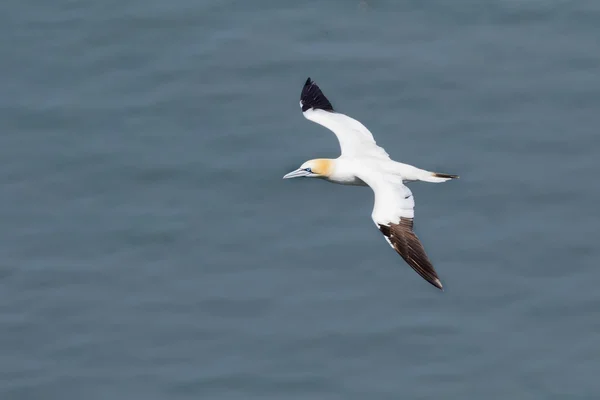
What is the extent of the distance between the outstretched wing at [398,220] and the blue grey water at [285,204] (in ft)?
A: 12.0

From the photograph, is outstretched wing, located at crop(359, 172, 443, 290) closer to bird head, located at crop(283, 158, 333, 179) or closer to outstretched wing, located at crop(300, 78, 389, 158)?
bird head, located at crop(283, 158, 333, 179)

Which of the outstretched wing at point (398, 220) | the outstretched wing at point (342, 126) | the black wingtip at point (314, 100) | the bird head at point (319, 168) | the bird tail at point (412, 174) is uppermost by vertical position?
the black wingtip at point (314, 100)

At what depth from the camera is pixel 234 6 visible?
2652cm

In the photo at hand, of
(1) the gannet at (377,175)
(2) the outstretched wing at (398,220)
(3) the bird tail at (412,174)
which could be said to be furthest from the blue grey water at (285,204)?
(2) the outstretched wing at (398,220)

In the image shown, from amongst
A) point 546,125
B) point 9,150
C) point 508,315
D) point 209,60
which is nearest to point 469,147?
point 546,125

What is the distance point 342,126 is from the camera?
21500 mm

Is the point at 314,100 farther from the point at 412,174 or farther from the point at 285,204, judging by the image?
the point at 412,174

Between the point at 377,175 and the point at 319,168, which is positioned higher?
the point at 319,168

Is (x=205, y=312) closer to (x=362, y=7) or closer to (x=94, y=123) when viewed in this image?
(x=94, y=123)

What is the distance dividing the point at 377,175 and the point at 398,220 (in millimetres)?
1035

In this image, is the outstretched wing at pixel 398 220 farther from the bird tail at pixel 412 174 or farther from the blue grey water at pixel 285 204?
the blue grey water at pixel 285 204

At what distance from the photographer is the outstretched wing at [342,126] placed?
2073 cm

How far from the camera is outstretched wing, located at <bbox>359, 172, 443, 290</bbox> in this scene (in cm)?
1794

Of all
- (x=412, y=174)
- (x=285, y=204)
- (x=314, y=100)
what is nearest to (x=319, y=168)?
(x=412, y=174)
